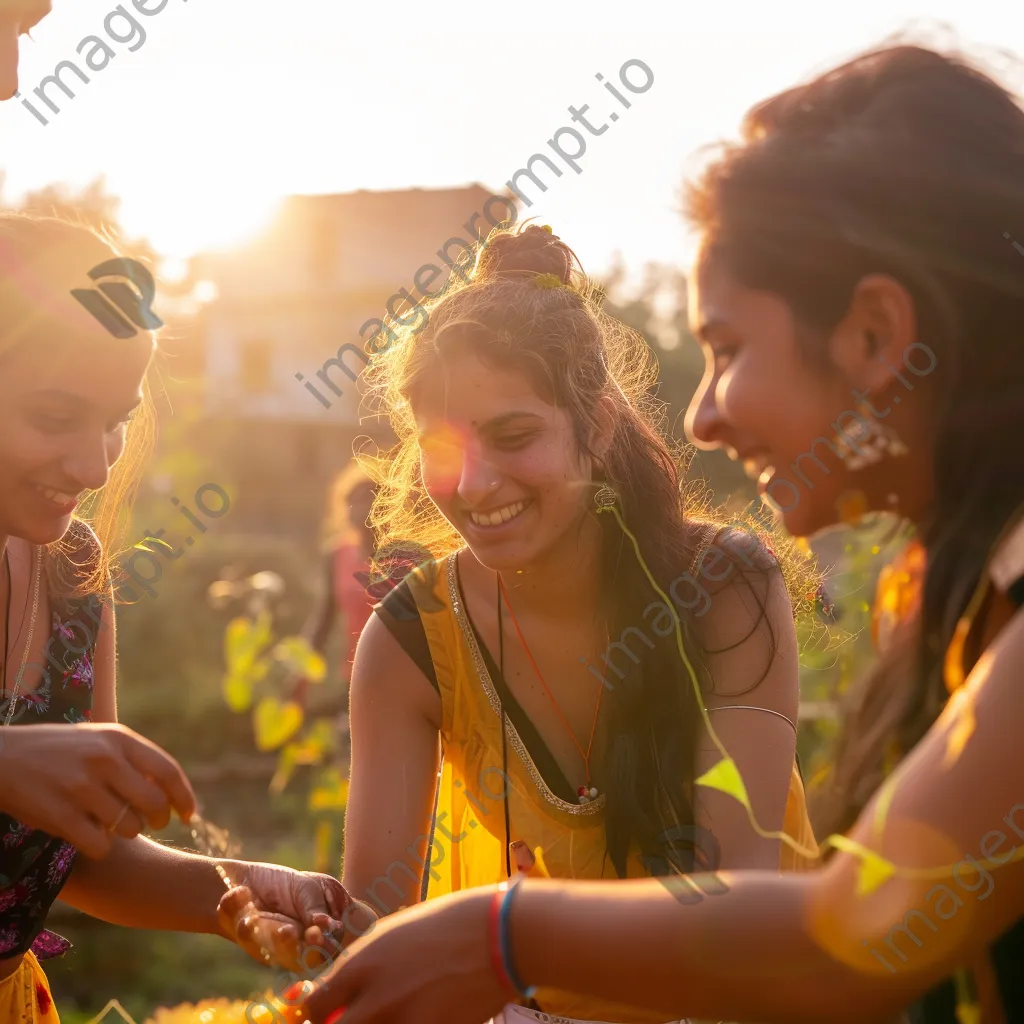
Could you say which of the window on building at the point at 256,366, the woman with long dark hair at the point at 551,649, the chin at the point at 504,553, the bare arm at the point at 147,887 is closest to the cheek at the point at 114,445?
the bare arm at the point at 147,887

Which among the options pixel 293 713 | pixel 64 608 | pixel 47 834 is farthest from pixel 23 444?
pixel 293 713

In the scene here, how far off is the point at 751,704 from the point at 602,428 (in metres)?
0.71

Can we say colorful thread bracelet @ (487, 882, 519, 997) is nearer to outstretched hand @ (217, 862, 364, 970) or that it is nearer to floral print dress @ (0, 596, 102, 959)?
outstretched hand @ (217, 862, 364, 970)

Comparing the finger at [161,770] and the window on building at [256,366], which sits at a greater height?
the finger at [161,770]

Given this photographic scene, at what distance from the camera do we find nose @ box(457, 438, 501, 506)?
8.43 feet

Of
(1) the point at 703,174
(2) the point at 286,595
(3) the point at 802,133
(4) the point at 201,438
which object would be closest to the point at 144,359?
(1) the point at 703,174

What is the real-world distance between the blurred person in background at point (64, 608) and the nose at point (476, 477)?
670mm

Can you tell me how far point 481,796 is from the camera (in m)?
2.79

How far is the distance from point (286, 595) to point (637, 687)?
43.7 ft

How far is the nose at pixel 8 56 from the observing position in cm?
238

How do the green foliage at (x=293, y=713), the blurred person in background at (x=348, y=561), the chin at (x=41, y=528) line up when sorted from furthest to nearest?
1. the blurred person in background at (x=348, y=561)
2. the green foliage at (x=293, y=713)
3. the chin at (x=41, y=528)

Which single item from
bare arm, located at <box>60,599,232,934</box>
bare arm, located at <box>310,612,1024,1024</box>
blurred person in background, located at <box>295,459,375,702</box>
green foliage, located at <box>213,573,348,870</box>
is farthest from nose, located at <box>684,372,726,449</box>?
blurred person in background, located at <box>295,459,375,702</box>

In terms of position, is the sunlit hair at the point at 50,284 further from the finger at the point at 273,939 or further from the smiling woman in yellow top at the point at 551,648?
the finger at the point at 273,939

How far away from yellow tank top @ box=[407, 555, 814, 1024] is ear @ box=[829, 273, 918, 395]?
52.9 inches
